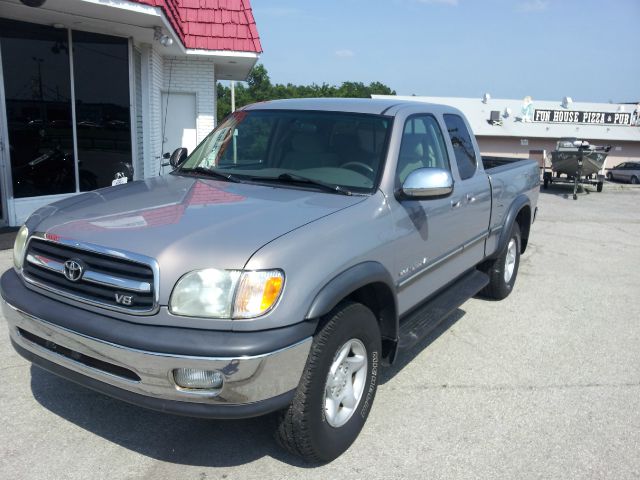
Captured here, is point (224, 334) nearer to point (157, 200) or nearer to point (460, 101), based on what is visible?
point (157, 200)

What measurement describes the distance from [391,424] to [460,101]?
144 feet

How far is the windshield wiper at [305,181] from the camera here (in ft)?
→ 11.5

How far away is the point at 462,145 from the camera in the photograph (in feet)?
16.5

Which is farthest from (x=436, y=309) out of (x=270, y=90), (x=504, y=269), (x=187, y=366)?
(x=270, y=90)

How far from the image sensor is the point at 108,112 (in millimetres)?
9562

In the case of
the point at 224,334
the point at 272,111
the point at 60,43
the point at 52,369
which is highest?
the point at 60,43

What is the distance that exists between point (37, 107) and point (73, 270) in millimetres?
6696

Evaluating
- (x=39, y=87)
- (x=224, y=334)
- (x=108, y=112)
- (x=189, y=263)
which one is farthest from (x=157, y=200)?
(x=108, y=112)

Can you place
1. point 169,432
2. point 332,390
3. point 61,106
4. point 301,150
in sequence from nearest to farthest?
1. point 332,390
2. point 169,432
3. point 301,150
4. point 61,106

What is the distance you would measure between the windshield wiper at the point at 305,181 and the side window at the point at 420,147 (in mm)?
455

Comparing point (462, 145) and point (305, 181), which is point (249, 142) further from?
point (462, 145)

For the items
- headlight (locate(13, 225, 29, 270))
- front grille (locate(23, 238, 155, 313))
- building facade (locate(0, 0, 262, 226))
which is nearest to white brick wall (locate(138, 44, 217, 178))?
building facade (locate(0, 0, 262, 226))

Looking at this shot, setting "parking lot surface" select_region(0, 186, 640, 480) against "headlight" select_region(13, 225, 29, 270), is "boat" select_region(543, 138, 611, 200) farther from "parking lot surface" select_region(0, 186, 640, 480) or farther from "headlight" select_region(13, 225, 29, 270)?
"headlight" select_region(13, 225, 29, 270)

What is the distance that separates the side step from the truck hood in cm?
103
